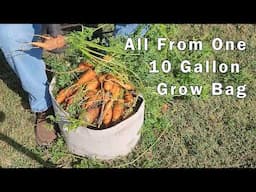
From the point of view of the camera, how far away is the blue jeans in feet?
5.89

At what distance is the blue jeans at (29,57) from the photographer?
1.79 metres

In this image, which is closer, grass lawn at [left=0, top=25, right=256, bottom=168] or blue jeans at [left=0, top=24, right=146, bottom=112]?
blue jeans at [left=0, top=24, right=146, bottom=112]

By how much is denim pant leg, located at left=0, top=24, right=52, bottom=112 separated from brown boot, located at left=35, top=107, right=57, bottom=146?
0.11 feet

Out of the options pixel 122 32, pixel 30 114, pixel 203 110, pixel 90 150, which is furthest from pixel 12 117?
pixel 203 110

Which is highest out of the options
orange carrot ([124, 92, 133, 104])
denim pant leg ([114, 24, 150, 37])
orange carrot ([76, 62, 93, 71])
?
denim pant leg ([114, 24, 150, 37])

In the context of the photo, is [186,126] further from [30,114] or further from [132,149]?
[30,114]

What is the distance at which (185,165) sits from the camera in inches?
79.3

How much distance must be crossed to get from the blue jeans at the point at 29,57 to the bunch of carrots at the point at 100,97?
0.08 metres

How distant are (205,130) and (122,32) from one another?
0.44 m

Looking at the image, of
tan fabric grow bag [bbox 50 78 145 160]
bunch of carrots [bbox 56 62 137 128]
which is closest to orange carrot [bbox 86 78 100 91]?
bunch of carrots [bbox 56 62 137 128]

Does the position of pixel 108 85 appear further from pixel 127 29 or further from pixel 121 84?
pixel 127 29

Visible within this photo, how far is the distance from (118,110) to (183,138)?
0.91ft

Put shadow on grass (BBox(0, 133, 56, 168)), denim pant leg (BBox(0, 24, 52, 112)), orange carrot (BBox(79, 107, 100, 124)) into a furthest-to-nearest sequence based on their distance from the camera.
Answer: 1. shadow on grass (BBox(0, 133, 56, 168))
2. orange carrot (BBox(79, 107, 100, 124))
3. denim pant leg (BBox(0, 24, 52, 112))

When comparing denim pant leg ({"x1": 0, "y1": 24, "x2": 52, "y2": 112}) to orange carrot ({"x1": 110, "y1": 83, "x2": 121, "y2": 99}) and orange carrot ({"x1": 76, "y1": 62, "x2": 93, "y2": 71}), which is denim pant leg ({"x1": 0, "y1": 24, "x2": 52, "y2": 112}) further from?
orange carrot ({"x1": 110, "y1": 83, "x2": 121, "y2": 99})
